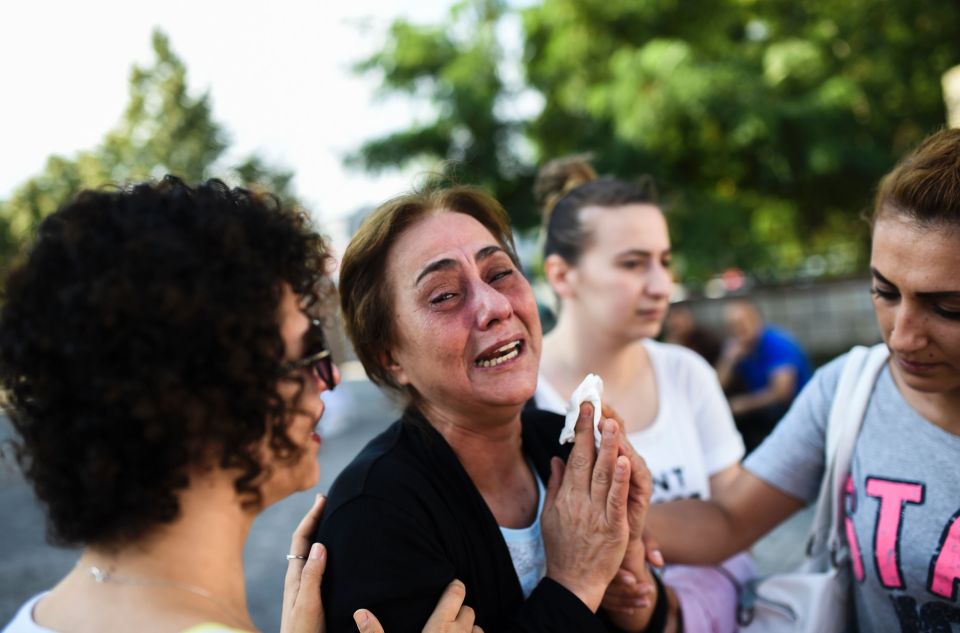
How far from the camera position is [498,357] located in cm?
186

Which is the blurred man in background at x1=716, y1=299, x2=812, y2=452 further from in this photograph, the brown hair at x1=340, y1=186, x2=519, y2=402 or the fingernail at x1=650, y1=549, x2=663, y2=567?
the brown hair at x1=340, y1=186, x2=519, y2=402

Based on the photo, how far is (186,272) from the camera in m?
1.28

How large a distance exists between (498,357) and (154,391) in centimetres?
85

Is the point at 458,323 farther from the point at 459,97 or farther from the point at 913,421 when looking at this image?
the point at 459,97

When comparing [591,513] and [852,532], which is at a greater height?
[591,513]

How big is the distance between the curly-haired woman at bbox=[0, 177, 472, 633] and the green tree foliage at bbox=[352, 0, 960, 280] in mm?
10364

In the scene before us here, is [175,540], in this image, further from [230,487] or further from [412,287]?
[412,287]

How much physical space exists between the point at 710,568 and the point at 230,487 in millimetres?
1606

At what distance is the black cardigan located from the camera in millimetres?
1501

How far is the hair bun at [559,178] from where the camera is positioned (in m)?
3.40

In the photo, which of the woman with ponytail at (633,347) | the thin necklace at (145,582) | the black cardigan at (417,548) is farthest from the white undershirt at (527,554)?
the woman with ponytail at (633,347)

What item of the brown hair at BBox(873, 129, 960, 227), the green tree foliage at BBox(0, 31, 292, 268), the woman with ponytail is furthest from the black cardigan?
the green tree foliage at BBox(0, 31, 292, 268)

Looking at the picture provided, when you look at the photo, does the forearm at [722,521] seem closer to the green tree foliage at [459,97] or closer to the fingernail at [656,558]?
the fingernail at [656,558]

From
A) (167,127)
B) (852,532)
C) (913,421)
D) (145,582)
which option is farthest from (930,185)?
(167,127)
